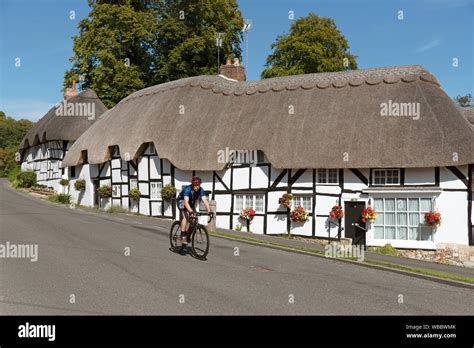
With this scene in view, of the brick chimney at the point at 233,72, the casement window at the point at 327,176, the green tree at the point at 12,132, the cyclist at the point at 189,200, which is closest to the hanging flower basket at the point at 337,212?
the casement window at the point at 327,176

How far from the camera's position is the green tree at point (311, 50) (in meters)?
38.3

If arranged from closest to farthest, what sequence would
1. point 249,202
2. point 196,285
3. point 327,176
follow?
1. point 196,285
2. point 327,176
3. point 249,202

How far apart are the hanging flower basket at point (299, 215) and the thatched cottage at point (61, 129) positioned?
2239 centimetres

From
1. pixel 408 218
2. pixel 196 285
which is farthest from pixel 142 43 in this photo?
pixel 196 285

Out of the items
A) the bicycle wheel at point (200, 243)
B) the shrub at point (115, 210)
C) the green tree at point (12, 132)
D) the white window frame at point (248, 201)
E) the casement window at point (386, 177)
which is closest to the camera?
the bicycle wheel at point (200, 243)

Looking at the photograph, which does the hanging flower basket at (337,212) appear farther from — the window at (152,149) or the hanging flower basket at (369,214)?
the window at (152,149)

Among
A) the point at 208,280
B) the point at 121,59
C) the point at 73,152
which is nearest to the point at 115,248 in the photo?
the point at 208,280

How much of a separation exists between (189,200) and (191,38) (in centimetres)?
2897

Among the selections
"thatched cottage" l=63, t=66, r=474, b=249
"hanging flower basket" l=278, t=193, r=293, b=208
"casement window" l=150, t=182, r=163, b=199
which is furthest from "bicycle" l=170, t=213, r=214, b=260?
"casement window" l=150, t=182, r=163, b=199

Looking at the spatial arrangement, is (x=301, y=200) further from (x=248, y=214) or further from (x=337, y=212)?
(x=248, y=214)

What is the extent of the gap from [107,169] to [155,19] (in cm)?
1721

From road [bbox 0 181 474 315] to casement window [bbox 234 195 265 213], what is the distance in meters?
8.45

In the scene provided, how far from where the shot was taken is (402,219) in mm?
19516
